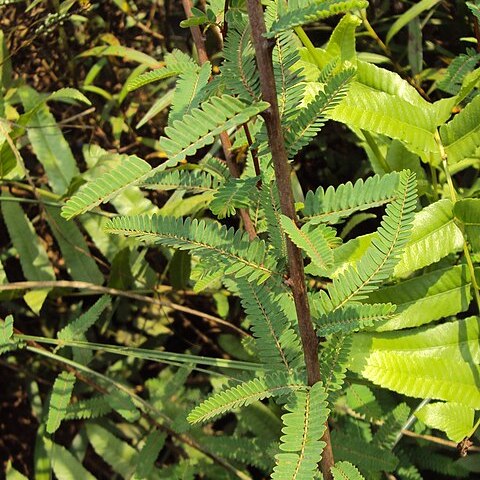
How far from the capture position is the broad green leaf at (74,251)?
1.37 meters

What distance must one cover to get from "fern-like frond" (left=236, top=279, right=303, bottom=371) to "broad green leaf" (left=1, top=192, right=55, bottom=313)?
2.36 feet

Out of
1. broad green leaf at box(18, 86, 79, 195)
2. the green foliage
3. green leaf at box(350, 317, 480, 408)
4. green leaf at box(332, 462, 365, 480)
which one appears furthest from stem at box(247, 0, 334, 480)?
broad green leaf at box(18, 86, 79, 195)

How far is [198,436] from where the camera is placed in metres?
1.25

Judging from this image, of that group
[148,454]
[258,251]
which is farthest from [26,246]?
[258,251]

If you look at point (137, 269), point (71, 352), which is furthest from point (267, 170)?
point (71, 352)

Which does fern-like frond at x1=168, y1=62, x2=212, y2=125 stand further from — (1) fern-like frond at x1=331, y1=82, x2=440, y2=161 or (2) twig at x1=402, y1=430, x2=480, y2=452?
(2) twig at x1=402, y1=430, x2=480, y2=452

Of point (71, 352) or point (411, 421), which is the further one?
point (71, 352)

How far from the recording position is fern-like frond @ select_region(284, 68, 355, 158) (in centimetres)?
63

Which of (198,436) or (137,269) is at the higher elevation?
(137,269)

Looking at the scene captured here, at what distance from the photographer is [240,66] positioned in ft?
2.04

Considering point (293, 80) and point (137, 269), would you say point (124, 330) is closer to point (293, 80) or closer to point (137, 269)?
point (137, 269)

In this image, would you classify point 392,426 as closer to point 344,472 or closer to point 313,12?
point 344,472

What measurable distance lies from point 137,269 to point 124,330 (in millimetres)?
192

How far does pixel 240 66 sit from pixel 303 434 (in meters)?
0.34
